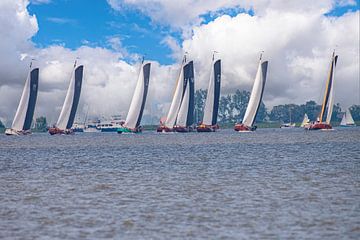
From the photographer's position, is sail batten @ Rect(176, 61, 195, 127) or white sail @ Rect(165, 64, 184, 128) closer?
white sail @ Rect(165, 64, 184, 128)

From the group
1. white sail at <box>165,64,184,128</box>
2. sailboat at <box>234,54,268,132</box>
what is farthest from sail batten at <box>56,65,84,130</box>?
sailboat at <box>234,54,268,132</box>

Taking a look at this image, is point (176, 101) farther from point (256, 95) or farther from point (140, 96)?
point (256, 95)

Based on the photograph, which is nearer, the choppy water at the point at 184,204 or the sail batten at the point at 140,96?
the choppy water at the point at 184,204

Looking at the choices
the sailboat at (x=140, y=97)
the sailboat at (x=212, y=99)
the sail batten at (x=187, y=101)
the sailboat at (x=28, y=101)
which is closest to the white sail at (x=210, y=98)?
the sailboat at (x=212, y=99)

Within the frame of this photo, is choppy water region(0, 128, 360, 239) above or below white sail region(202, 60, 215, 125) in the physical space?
below

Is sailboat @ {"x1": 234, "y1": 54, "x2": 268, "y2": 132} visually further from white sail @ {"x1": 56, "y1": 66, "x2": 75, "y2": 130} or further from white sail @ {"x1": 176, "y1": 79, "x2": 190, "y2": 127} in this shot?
white sail @ {"x1": 56, "y1": 66, "x2": 75, "y2": 130}

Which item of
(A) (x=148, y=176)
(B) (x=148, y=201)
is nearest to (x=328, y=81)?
(A) (x=148, y=176)

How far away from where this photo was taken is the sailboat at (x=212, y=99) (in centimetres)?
16088

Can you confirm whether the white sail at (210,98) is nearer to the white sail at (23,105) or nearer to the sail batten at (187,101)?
the sail batten at (187,101)

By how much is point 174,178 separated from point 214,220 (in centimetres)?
1641

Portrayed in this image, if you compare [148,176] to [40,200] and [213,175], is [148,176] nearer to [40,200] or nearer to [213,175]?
[213,175]

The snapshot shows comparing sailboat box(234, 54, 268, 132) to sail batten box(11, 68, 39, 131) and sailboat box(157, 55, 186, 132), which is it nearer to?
sailboat box(157, 55, 186, 132)

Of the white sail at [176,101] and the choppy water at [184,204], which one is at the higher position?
the white sail at [176,101]

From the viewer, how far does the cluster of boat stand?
151m
